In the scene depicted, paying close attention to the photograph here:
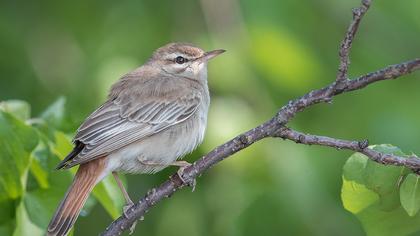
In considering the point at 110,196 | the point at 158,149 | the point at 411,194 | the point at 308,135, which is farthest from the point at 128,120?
the point at 411,194

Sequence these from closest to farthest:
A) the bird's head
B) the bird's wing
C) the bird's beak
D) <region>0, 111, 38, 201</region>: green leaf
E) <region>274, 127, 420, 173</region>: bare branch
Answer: <region>274, 127, 420, 173</region>: bare branch, <region>0, 111, 38, 201</region>: green leaf, the bird's wing, the bird's beak, the bird's head

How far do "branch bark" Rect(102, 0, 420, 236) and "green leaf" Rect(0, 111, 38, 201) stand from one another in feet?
2.05

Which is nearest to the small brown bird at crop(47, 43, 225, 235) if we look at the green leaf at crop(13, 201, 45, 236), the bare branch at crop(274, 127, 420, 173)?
the green leaf at crop(13, 201, 45, 236)

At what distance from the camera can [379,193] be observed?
135 inches

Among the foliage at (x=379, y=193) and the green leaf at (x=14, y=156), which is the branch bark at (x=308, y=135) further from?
the green leaf at (x=14, y=156)

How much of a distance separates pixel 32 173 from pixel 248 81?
2.47 m

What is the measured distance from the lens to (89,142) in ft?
Result: 16.6

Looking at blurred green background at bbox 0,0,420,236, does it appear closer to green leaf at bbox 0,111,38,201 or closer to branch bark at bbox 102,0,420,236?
branch bark at bbox 102,0,420,236

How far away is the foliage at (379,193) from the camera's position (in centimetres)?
341

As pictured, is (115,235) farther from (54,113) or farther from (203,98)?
(203,98)

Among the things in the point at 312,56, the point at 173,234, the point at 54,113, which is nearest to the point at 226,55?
the point at 312,56

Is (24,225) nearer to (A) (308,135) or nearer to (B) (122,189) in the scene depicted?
(B) (122,189)

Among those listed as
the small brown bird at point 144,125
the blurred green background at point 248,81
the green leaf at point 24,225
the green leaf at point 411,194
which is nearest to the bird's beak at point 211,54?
the small brown bird at point 144,125

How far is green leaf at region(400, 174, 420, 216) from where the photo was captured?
10.8 ft
